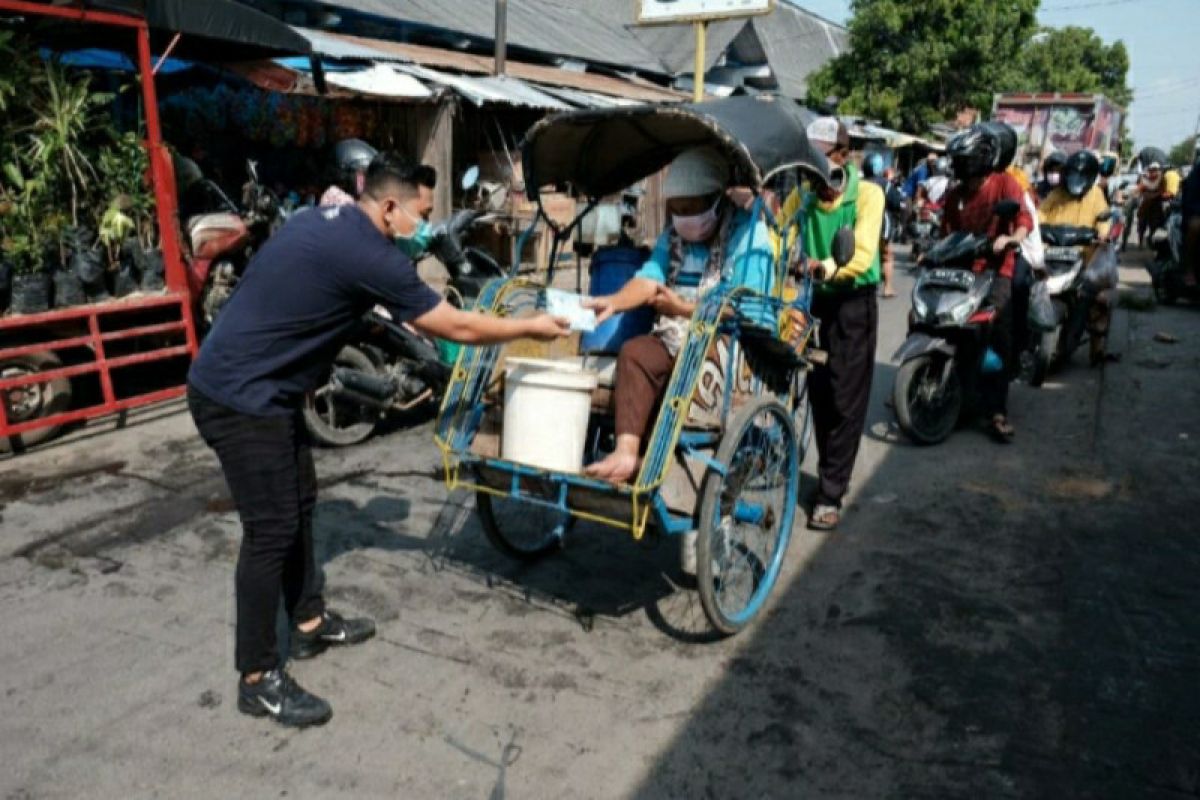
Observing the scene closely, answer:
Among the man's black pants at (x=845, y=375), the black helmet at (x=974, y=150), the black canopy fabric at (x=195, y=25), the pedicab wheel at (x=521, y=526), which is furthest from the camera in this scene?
the black canopy fabric at (x=195, y=25)

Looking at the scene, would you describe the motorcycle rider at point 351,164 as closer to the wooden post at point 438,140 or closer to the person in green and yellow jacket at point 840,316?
the person in green and yellow jacket at point 840,316

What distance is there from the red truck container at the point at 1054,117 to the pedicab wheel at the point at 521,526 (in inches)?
827

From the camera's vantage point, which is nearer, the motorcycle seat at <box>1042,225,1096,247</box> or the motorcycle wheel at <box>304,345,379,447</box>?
the motorcycle wheel at <box>304,345,379,447</box>

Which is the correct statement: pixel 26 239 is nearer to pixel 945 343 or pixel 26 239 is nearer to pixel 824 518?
pixel 824 518

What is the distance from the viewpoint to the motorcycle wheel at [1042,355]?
7.18m

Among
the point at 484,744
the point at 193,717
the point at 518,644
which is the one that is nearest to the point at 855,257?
the point at 518,644

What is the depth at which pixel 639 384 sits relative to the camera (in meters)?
3.23

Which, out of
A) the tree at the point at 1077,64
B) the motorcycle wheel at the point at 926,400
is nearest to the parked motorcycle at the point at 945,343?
the motorcycle wheel at the point at 926,400

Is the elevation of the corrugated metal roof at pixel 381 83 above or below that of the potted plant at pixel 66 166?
above

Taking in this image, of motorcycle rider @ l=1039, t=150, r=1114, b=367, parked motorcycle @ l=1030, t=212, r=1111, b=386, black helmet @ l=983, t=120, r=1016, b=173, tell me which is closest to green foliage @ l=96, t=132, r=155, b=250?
black helmet @ l=983, t=120, r=1016, b=173

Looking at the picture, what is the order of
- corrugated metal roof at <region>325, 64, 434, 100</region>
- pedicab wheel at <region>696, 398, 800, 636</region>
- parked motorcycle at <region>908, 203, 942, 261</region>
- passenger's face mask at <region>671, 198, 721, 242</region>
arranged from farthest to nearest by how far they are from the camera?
parked motorcycle at <region>908, 203, 942, 261</region> < corrugated metal roof at <region>325, 64, 434, 100</region> < passenger's face mask at <region>671, 198, 721, 242</region> < pedicab wheel at <region>696, 398, 800, 636</region>

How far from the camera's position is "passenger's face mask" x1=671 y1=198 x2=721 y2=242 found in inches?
149

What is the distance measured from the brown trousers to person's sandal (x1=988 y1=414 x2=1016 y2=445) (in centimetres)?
353

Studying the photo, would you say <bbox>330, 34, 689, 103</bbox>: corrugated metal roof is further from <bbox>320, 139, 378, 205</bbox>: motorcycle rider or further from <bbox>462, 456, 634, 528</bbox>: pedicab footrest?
<bbox>462, 456, 634, 528</bbox>: pedicab footrest
